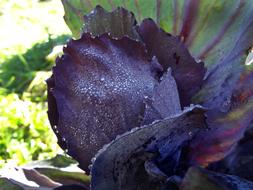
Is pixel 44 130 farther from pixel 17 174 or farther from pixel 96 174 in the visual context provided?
pixel 96 174

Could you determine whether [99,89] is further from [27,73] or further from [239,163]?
[27,73]

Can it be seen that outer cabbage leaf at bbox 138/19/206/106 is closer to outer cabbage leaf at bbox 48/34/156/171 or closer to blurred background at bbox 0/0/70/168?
outer cabbage leaf at bbox 48/34/156/171

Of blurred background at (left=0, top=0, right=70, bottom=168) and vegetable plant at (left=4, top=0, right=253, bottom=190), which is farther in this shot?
blurred background at (left=0, top=0, right=70, bottom=168)

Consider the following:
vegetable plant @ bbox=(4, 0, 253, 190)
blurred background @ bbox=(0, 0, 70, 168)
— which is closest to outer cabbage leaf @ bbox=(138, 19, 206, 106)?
vegetable plant @ bbox=(4, 0, 253, 190)

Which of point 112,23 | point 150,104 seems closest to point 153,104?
point 150,104

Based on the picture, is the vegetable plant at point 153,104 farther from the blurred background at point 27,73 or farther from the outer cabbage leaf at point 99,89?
the blurred background at point 27,73
